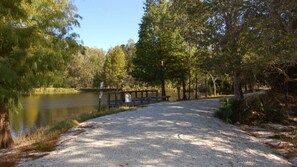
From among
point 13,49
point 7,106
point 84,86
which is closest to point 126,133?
point 7,106

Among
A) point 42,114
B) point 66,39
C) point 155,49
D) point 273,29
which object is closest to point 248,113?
point 273,29

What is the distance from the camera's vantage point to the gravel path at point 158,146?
6.67 meters

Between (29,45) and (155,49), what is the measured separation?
1928cm

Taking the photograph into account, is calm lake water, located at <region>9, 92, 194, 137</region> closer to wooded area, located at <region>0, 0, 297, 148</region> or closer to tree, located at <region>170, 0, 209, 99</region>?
wooded area, located at <region>0, 0, 297, 148</region>

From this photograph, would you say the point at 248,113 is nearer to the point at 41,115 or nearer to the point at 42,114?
the point at 41,115

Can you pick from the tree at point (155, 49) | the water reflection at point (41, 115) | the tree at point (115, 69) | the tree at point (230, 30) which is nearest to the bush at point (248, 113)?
the tree at point (230, 30)

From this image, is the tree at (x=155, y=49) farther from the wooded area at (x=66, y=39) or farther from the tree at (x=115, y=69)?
the tree at (x=115, y=69)

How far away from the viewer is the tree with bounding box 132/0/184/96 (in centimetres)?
2652

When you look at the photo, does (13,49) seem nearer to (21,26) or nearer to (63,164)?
(21,26)

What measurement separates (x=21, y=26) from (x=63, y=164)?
12.7 feet

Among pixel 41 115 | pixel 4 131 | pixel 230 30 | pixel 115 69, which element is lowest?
pixel 41 115

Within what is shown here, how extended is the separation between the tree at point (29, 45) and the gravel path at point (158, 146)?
1739mm

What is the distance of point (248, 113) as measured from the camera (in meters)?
13.0

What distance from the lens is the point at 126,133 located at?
957cm
